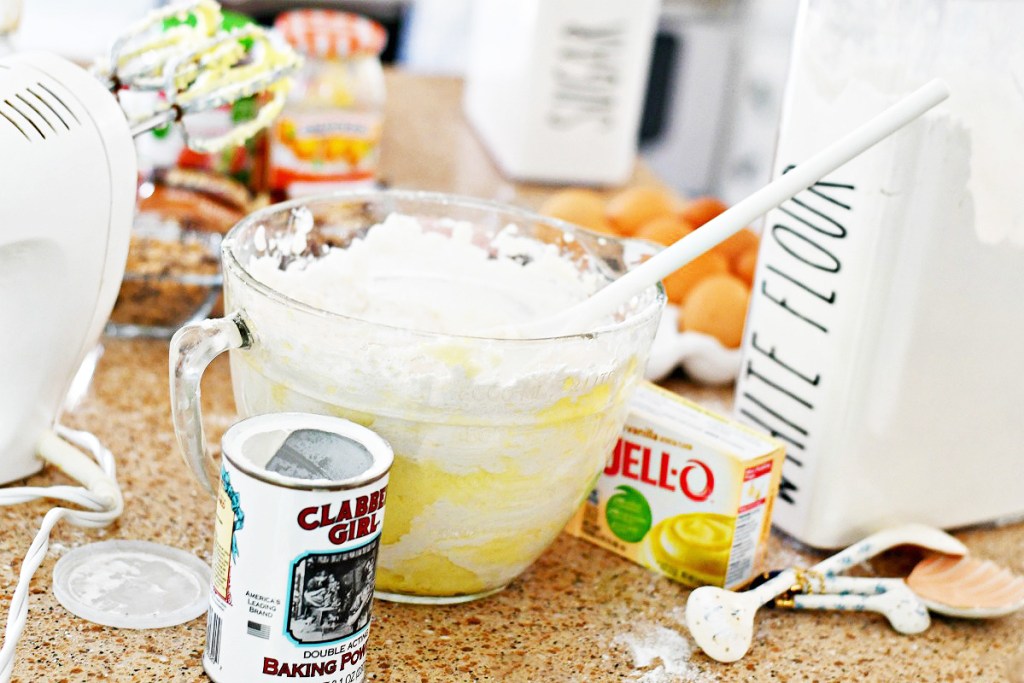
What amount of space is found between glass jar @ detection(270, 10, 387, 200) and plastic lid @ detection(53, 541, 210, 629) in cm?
60

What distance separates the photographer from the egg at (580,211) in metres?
1.15

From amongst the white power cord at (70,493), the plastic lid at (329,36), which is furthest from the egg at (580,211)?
the white power cord at (70,493)

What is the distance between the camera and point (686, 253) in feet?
2.10

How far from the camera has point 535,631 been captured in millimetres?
681

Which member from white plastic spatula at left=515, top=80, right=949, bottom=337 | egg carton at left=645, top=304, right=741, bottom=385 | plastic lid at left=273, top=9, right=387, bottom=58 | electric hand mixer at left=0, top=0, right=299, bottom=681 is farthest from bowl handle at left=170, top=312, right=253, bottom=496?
plastic lid at left=273, top=9, right=387, bottom=58

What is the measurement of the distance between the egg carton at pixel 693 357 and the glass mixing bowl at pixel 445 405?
0.30 m

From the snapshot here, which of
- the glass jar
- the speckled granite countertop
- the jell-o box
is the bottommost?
the speckled granite countertop

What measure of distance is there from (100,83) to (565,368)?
342mm

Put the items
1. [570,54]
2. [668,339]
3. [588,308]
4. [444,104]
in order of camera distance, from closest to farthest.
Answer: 1. [588,308]
2. [668,339]
3. [570,54]
4. [444,104]

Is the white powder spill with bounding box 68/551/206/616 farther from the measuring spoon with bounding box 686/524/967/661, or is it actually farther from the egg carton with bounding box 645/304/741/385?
the egg carton with bounding box 645/304/741/385

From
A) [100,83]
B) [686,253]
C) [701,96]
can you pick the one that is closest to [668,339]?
[686,253]

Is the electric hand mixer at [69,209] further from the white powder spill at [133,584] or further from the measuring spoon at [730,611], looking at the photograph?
the measuring spoon at [730,611]

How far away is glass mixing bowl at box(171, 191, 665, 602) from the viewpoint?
604 millimetres

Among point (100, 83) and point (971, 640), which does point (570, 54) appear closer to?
point (100, 83)
